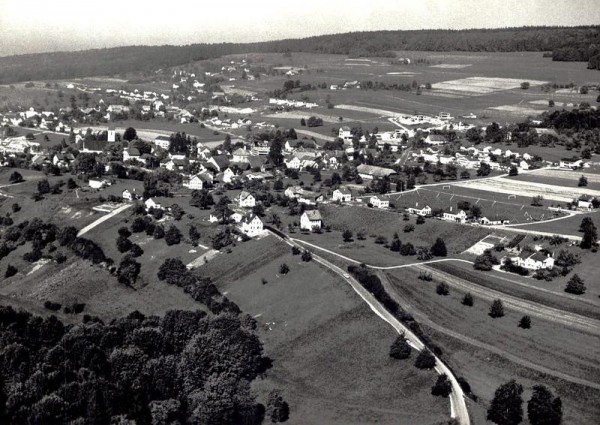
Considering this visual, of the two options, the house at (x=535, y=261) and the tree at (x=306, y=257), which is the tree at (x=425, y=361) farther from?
the tree at (x=306, y=257)

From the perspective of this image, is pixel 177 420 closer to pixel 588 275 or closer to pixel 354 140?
pixel 588 275

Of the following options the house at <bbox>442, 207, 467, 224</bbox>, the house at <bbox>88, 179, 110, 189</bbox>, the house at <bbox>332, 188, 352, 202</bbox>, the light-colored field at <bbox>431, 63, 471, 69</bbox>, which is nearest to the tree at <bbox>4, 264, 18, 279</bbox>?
the house at <bbox>88, 179, 110, 189</bbox>

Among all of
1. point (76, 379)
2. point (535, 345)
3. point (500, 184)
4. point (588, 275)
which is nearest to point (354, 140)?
point (500, 184)

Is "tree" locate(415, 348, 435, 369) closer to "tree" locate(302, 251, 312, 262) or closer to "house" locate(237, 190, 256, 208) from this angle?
"tree" locate(302, 251, 312, 262)

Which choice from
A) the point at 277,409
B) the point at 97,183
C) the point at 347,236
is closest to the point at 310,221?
the point at 347,236

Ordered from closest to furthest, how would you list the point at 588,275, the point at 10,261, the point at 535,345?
the point at 535,345 → the point at 588,275 → the point at 10,261

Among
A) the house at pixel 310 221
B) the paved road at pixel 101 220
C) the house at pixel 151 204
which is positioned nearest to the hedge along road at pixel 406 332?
the house at pixel 310 221

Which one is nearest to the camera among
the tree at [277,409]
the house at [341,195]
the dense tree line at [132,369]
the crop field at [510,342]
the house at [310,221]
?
the dense tree line at [132,369]
